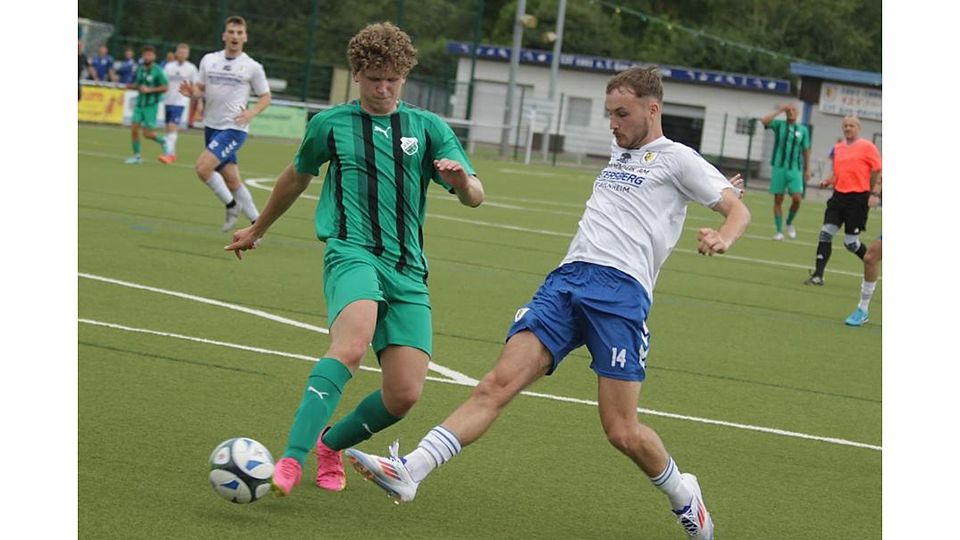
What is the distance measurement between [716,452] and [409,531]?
2613 millimetres

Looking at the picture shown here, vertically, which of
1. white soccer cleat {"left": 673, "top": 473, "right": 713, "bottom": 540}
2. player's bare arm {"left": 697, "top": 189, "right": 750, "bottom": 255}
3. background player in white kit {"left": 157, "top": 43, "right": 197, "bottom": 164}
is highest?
player's bare arm {"left": 697, "top": 189, "right": 750, "bottom": 255}

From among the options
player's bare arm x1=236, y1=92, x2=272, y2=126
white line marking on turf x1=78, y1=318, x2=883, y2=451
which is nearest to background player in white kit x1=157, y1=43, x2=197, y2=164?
player's bare arm x1=236, y1=92, x2=272, y2=126

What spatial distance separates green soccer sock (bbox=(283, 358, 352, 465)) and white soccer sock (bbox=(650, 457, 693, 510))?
4.46 feet

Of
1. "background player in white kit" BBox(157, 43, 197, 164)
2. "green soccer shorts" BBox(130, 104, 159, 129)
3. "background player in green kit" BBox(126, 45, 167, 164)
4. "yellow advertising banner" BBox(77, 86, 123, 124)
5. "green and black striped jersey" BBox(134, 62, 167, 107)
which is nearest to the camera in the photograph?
"background player in green kit" BBox(126, 45, 167, 164)

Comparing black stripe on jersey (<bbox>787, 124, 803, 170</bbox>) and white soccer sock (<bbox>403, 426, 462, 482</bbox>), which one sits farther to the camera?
black stripe on jersey (<bbox>787, 124, 803, 170</bbox>)

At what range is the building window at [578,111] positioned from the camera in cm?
6825

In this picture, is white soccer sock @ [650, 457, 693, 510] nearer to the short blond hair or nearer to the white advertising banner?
the short blond hair

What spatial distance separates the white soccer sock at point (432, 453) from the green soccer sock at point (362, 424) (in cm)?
56

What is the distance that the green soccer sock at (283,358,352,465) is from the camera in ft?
19.4

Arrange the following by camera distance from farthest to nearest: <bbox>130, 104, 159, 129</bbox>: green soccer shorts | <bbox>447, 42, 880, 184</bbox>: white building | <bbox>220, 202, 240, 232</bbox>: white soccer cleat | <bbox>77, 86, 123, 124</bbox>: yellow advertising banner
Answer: <bbox>447, 42, 880, 184</bbox>: white building < <bbox>77, 86, 123, 124</bbox>: yellow advertising banner < <bbox>130, 104, 159, 129</bbox>: green soccer shorts < <bbox>220, 202, 240, 232</bbox>: white soccer cleat

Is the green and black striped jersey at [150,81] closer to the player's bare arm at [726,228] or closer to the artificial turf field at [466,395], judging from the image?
the artificial turf field at [466,395]
